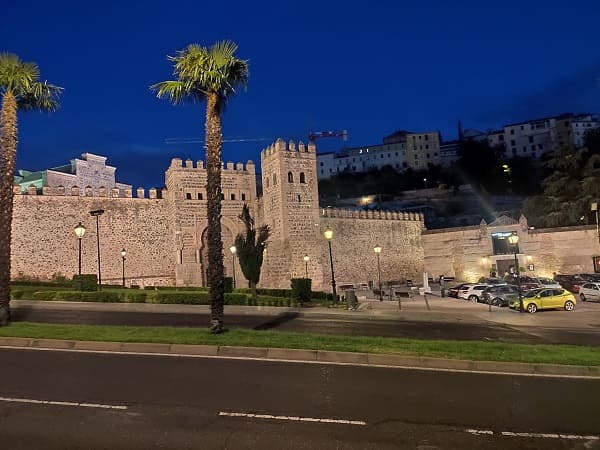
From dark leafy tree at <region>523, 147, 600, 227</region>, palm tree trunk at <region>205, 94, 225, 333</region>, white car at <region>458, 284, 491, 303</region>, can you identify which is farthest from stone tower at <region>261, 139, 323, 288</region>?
dark leafy tree at <region>523, 147, 600, 227</region>

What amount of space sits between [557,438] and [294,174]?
110ft

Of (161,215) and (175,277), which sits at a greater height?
(161,215)

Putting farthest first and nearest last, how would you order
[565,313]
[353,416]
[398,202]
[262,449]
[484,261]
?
1. [398,202]
2. [484,261]
3. [565,313]
4. [353,416]
5. [262,449]

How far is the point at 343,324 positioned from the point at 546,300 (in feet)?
43.1

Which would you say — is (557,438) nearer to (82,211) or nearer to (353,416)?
(353,416)

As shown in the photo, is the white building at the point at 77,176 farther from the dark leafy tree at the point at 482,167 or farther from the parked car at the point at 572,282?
the dark leafy tree at the point at 482,167

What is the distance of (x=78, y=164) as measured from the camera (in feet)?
194

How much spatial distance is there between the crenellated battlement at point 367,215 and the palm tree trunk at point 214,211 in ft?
102

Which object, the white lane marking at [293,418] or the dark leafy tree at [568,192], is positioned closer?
the white lane marking at [293,418]

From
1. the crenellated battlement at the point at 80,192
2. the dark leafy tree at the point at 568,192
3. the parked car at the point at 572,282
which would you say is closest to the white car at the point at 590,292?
the parked car at the point at 572,282

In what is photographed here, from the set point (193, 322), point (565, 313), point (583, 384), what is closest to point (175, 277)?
point (193, 322)

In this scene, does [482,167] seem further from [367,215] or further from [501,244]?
[367,215]

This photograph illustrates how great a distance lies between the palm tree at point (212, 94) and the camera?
13.5m

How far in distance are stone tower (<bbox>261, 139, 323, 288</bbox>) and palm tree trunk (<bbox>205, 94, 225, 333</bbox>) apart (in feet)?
77.0
